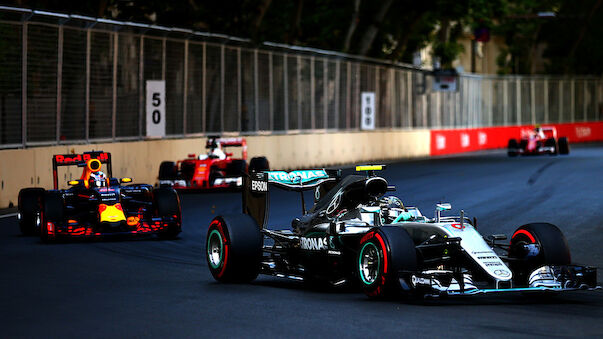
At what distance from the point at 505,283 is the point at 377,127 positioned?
37137 millimetres

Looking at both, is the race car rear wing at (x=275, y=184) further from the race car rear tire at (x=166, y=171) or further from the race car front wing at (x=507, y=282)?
the race car rear tire at (x=166, y=171)

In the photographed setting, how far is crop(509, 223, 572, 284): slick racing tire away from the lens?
425 inches

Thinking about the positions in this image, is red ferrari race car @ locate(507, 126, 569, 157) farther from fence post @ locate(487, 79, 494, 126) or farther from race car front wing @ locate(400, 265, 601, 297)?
race car front wing @ locate(400, 265, 601, 297)

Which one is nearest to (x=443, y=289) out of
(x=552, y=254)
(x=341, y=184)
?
(x=552, y=254)

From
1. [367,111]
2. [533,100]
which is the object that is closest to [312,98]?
[367,111]

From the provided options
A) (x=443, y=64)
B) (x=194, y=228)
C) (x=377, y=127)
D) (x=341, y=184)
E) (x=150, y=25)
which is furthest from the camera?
(x=443, y=64)

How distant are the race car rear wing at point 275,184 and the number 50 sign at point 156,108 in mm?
16621

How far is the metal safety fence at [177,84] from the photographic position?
79.6 feet

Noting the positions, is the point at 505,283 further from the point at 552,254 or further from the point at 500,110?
the point at 500,110

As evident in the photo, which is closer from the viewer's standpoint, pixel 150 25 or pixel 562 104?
pixel 150 25

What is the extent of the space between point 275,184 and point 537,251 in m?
3.03

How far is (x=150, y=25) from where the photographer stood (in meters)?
29.5

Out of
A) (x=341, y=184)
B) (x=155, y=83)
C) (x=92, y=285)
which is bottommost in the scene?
(x=92, y=285)

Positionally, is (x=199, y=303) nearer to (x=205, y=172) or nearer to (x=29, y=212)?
(x=29, y=212)
